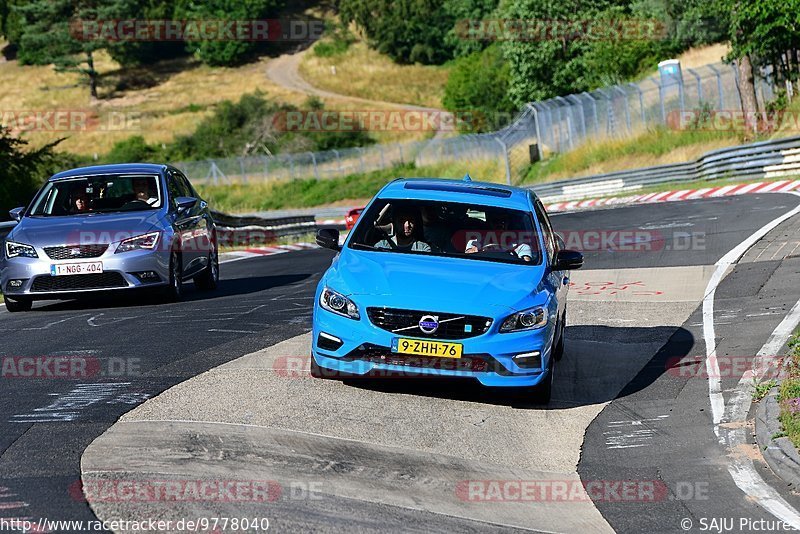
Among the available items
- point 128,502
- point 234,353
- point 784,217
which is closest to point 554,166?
point 784,217

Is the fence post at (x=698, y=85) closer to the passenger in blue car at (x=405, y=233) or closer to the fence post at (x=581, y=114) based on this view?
the fence post at (x=581, y=114)

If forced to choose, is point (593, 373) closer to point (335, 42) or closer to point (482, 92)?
point (482, 92)

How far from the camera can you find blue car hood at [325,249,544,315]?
351 inches

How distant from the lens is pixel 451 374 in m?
8.84

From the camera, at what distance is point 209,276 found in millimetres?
16844

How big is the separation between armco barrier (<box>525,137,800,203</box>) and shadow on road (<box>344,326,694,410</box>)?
2131cm

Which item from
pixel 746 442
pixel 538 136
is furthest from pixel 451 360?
pixel 538 136

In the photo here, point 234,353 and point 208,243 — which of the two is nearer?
point 234,353

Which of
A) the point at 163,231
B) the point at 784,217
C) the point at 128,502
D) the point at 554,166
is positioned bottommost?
the point at 554,166

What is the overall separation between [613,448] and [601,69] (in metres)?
60.2

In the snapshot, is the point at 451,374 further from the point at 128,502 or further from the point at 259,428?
the point at 128,502

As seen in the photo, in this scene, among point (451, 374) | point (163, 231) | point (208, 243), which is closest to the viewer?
point (451, 374)

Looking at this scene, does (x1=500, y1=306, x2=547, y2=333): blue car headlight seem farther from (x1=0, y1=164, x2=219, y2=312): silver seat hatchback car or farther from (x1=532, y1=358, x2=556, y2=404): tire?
(x1=0, y1=164, x2=219, y2=312): silver seat hatchback car

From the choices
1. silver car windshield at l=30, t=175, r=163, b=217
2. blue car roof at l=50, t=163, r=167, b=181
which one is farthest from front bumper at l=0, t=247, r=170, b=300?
blue car roof at l=50, t=163, r=167, b=181
